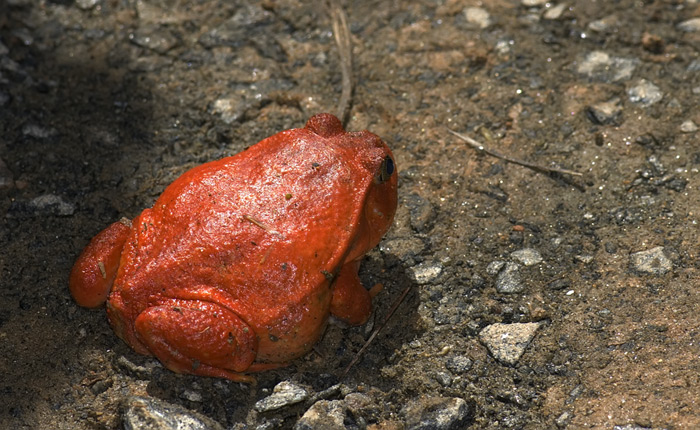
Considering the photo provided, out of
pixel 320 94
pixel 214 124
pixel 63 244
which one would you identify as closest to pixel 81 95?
pixel 214 124

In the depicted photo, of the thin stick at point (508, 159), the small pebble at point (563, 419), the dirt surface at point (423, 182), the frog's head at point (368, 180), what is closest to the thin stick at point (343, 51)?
the dirt surface at point (423, 182)

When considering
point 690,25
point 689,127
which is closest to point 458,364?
point 689,127

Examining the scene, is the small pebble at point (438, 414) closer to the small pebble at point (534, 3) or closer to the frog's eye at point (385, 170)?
the frog's eye at point (385, 170)

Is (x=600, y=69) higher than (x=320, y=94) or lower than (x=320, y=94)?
lower

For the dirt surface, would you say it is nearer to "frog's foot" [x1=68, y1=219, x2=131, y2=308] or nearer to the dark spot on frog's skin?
"frog's foot" [x1=68, y1=219, x2=131, y2=308]

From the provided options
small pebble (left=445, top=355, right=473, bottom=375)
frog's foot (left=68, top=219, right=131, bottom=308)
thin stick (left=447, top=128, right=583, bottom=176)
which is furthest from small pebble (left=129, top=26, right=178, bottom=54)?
small pebble (left=445, top=355, right=473, bottom=375)

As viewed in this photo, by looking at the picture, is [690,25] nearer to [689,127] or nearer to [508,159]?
[689,127]

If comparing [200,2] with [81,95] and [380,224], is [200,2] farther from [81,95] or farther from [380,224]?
[380,224]
